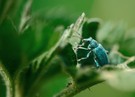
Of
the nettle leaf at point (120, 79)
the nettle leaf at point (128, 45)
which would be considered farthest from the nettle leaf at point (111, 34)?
the nettle leaf at point (120, 79)

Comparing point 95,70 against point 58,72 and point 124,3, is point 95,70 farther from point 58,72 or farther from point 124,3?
point 124,3

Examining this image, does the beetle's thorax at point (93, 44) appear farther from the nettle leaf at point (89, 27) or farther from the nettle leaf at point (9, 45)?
the nettle leaf at point (9, 45)

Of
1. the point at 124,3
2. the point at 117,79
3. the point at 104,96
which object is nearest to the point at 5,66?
the point at 117,79

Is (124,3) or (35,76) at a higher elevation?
(124,3)

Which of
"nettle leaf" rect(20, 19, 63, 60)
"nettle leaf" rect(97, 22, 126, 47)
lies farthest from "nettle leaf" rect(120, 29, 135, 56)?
"nettle leaf" rect(20, 19, 63, 60)

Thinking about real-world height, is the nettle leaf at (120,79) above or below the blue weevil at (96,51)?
below

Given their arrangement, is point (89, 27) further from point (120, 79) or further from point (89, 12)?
point (89, 12)
